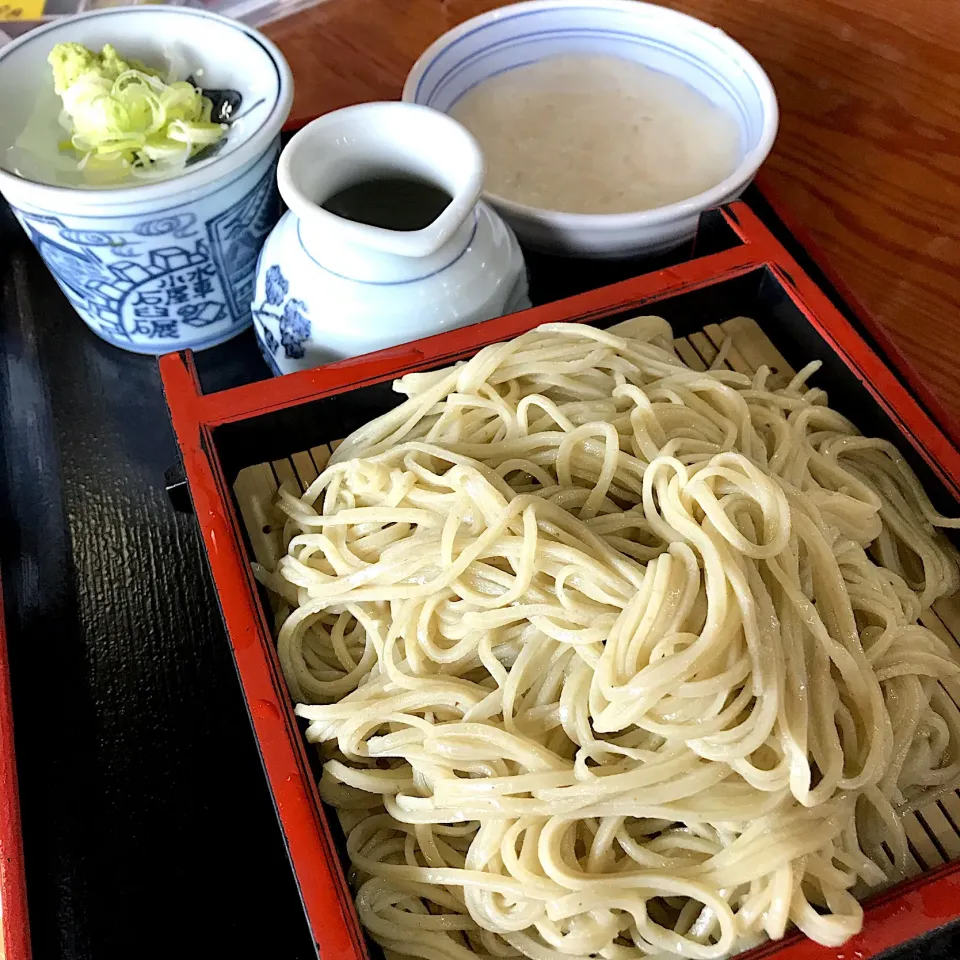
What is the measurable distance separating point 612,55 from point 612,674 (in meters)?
1.19

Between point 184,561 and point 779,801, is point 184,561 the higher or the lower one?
the lower one

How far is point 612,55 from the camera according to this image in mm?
1538

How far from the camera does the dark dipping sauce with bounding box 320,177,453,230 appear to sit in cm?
114

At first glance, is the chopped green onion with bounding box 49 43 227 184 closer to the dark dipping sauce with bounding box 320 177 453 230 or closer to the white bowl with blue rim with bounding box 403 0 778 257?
the dark dipping sauce with bounding box 320 177 453 230

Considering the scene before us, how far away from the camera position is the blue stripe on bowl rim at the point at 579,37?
4.61 ft

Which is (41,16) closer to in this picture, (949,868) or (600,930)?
(600,930)

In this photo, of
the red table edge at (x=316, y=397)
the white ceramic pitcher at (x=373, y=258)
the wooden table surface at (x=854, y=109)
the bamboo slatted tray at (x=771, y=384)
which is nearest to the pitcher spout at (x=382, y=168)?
the white ceramic pitcher at (x=373, y=258)

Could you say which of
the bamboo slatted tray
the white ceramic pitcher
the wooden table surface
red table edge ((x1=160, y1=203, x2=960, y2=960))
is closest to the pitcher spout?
the white ceramic pitcher

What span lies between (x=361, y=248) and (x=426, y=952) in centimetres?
75

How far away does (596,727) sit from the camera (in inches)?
30.6

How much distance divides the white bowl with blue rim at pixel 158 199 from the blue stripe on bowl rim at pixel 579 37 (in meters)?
0.30

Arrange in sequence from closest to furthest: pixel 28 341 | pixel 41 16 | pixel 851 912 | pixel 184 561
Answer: pixel 851 912 < pixel 184 561 < pixel 28 341 < pixel 41 16

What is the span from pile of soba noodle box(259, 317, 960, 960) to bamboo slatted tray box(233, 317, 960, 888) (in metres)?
0.03

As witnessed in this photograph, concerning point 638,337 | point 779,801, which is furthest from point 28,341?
point 779,801
